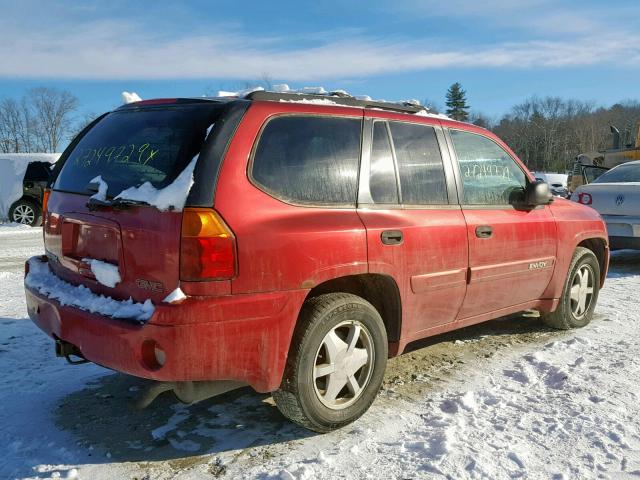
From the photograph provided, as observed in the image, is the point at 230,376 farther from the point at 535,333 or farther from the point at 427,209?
the point at 535,333

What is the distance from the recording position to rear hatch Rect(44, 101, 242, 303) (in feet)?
8.41

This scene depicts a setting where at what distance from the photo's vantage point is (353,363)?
10.2ft

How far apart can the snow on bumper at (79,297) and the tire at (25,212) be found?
12605 millimetres

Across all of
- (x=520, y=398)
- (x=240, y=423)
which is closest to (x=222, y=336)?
(x=240, y=423)

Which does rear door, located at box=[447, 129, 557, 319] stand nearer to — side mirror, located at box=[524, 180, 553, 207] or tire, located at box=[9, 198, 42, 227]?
side mirror, located at box=[524, 180, 553, 207]

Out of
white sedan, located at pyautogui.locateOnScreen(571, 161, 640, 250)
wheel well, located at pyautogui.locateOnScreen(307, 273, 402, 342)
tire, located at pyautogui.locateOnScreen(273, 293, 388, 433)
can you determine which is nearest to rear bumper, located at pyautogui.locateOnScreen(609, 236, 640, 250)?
white sedan, located at pyautogui.locateOnScreen(571, 161, 640, 250)

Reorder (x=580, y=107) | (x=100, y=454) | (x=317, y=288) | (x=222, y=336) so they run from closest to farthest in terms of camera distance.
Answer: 1. (x=222, y=336)
2. (x=100, y=454)
3. (x=317, y=288)
4. (x=580, y=107)

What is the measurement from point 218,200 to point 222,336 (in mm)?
626

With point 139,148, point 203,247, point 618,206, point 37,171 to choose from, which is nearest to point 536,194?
point 203,247

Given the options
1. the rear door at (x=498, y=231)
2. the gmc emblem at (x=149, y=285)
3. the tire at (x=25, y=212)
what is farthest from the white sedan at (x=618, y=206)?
the tire at (x=25, y=212)

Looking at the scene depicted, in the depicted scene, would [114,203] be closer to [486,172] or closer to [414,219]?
[414,219]

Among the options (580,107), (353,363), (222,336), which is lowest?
(353,363)

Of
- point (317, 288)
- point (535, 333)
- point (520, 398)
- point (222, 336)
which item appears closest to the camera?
point (222, 336)

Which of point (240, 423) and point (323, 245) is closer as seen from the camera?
point (323, 245)
